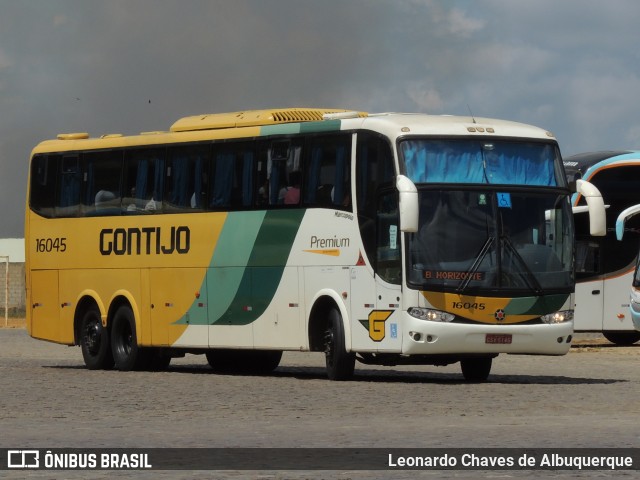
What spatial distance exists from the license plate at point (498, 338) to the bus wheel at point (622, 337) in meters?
18.9

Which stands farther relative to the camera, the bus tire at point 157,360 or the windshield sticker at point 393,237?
the bus tire at point 157,360

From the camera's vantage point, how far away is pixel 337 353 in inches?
969

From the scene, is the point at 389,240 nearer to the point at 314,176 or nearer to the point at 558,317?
the point at 314,176

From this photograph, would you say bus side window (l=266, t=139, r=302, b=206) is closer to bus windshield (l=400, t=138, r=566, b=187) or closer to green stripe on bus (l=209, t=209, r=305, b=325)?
green stripe on bus (l=209, t=209, r=305, b=325)

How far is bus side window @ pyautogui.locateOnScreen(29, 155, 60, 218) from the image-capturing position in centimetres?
3111

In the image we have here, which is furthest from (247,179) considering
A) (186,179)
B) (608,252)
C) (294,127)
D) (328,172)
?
(608,252)

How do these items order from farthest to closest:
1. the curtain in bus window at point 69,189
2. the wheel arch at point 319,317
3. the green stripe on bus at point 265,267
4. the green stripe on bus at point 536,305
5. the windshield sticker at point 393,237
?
the curtain in bus window at point 69,189, the green stripe on bus at point 265,267, the wheel arch at point 319,317, the windshield sticker at point 393,237, the green stripe on bus at point 536,305

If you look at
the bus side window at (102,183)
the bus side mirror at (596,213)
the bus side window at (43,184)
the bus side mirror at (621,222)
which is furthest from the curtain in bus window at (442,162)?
the bus side mirror at (621,222)

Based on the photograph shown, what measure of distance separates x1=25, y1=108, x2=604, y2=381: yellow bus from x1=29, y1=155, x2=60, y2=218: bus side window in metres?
0.04

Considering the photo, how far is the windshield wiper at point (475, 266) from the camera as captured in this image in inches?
917

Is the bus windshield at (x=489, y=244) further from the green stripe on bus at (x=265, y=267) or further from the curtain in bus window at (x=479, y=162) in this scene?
the green stripe on bus at (x=265, y=267)

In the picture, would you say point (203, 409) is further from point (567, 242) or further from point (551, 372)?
point (551, 372)

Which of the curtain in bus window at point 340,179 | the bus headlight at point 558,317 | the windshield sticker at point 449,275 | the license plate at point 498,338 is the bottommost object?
the license plate at point 498,338

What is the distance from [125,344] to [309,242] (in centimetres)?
549
